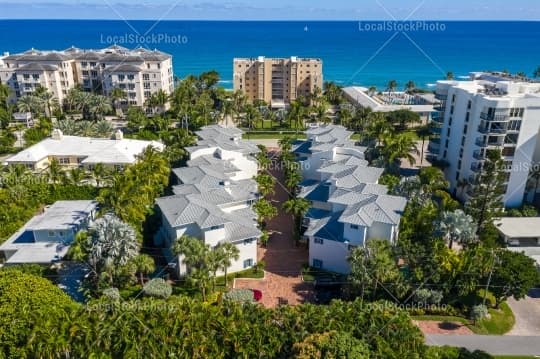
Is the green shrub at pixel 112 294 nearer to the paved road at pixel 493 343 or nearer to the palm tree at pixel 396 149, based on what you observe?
the paved road at pixel 493 343

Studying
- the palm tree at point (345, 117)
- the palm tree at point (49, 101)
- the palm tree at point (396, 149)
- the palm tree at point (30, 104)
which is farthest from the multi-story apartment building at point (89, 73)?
the palm tree at point (396, 149)

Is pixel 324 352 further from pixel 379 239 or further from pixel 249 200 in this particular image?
pixel 249 200

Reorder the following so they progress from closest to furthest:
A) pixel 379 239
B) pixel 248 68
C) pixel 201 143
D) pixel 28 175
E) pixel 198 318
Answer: pixel 198 318 → pixel 379 239 → pixel 28 175 → pixel 201 143 → pixel 248 68

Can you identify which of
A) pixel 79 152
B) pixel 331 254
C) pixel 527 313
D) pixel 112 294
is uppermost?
pixel 79 152

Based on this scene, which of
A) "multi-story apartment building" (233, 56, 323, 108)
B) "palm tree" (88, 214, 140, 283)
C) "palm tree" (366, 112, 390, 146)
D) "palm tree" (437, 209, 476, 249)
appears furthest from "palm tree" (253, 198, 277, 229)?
"multi-story apartment building" (233, 56, 323, 108)

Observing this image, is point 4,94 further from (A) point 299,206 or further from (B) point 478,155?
(B) point 478,155

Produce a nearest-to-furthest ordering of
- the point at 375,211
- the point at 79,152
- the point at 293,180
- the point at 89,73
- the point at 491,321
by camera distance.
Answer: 1. the point at 491,321
2. the point at 375,211
3. the point at 293,180
4. the point at 79,152
5. the point at 89,73

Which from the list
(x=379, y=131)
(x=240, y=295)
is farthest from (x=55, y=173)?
(x=379, y=131)

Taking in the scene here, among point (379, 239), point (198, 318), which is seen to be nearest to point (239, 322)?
point (198, 318)
